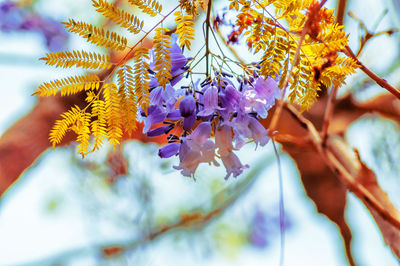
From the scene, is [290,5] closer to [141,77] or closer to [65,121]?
[141,77]

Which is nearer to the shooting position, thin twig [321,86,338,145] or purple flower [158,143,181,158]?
purple flower [158,143,181,158]

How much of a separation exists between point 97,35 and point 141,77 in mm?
86

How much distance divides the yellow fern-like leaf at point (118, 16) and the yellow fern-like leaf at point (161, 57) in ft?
0.14

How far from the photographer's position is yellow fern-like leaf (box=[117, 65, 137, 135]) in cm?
50

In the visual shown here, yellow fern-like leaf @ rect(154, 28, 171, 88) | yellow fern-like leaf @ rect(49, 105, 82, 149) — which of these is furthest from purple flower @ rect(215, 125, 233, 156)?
yellow fern-like leaf @ rect(49, 105, 82, 149)

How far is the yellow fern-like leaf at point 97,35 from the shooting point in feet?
1.58

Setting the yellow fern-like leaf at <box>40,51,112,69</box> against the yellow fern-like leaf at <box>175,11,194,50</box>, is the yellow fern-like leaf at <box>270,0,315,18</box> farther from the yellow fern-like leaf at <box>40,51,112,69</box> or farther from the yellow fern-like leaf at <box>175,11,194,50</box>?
the yellow fern-like leaf at <box>40,51,112,69</box>

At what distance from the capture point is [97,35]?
499 millimetres

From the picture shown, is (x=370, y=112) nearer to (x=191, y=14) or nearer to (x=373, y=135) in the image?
(x=373, y=135)

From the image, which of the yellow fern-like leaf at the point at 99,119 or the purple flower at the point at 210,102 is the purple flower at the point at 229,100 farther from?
the yellow fern-like leaf at the point at 99,119

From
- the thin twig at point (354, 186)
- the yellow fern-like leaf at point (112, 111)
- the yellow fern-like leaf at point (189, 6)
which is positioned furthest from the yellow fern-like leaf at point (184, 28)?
the thin twig at point (354, 186)

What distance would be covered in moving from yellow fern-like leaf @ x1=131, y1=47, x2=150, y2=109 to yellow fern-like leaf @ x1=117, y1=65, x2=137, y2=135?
1 centimetres

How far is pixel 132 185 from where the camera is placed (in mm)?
1776

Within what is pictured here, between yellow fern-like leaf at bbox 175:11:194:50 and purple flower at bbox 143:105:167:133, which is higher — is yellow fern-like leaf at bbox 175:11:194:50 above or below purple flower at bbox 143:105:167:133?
above
